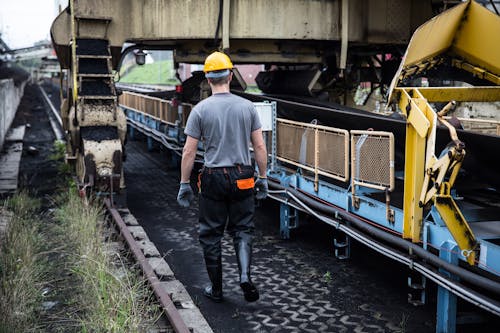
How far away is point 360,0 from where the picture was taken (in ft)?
37.4

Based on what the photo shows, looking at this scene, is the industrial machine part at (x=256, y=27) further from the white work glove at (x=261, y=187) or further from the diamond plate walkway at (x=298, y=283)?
the white work glove at (x=261, y=187)

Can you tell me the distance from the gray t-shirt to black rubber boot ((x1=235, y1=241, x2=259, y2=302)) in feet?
2.45

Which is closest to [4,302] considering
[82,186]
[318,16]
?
[82,186]

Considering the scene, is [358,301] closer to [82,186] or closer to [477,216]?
[477,216]

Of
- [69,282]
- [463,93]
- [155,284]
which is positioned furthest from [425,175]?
[69,282]

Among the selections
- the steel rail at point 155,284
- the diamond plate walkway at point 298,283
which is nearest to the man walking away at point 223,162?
the diamond plate walkway at point 298,283

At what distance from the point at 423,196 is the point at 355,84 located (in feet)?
32.4

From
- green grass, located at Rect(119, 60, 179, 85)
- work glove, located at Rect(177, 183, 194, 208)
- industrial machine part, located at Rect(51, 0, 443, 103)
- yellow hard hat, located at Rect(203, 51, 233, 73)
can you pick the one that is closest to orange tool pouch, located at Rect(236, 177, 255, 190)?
work glove, located at Rect(177, 183, 194, 208)

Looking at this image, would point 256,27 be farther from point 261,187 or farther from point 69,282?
point 69,282

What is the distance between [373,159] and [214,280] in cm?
196

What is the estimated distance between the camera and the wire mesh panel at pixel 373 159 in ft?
19.2

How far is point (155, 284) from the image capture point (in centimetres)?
558

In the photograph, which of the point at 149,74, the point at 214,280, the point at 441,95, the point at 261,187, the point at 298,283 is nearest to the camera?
the point at 441,95

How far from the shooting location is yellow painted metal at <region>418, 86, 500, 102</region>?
5.42 meters
